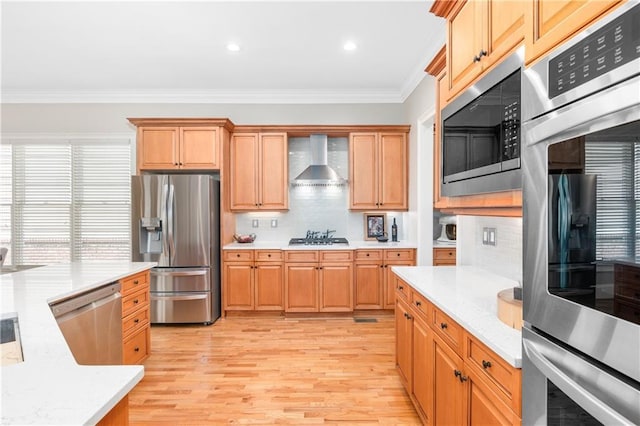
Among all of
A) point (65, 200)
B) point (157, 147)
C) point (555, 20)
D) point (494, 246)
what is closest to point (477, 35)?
point (555, 20)

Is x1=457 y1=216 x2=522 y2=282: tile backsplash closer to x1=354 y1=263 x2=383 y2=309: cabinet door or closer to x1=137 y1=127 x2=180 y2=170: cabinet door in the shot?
x1=354 y1=263 x2=383 y2=309: cabinet door

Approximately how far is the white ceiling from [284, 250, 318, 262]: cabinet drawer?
217 cm

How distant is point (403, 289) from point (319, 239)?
89.2 inches

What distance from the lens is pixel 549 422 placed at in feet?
3.06

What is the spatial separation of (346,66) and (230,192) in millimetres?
2235

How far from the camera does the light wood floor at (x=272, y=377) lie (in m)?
2.27

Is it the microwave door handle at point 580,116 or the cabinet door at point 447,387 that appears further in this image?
the cabinet door at point 447,387

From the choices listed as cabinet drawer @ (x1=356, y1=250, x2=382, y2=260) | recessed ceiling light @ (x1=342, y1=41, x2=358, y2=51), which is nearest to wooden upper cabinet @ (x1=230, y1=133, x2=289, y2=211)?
cabinet drawer @ (x1=356, y1=250, x2=382, y2=260)

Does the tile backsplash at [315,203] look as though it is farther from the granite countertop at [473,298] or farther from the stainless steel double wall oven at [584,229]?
the stainless steel double wall oven at [584,229]

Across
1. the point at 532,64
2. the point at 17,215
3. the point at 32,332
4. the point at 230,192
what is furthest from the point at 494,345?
the point at 17,215

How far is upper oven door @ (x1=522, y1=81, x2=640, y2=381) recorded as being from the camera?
682 millimetres

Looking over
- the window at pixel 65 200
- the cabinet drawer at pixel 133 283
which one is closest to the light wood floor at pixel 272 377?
the cabinet drawer at pixel 133 283

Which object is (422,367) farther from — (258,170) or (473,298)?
(258,170)

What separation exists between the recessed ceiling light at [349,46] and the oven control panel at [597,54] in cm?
269
